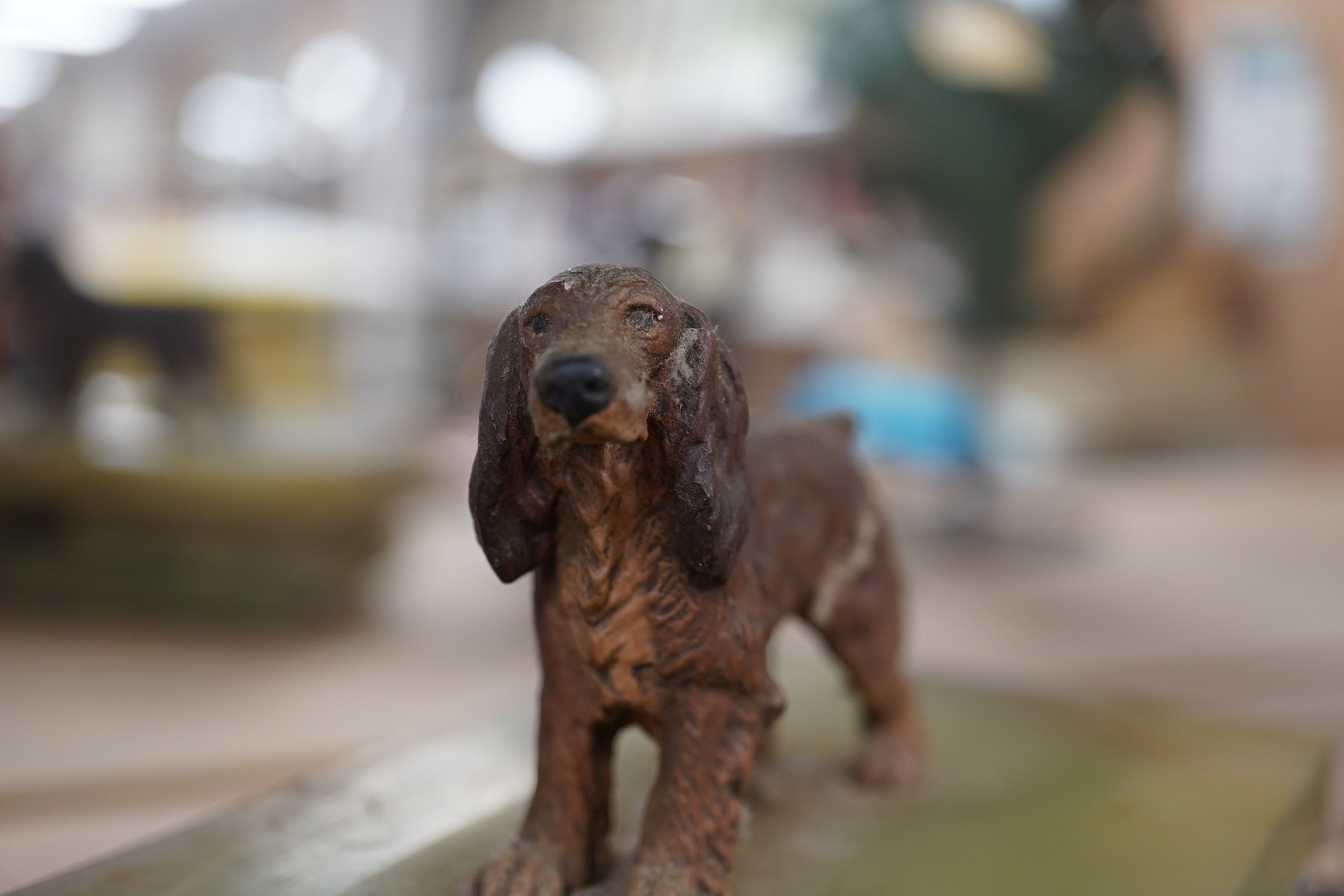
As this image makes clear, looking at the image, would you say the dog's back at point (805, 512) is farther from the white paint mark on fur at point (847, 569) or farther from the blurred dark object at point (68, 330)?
the blurred dark object at point (68, 330)

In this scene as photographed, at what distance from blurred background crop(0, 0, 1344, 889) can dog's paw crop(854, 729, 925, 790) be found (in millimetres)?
534

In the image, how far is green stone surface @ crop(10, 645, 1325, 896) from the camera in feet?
3.64

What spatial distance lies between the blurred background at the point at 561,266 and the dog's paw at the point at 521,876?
71 cm

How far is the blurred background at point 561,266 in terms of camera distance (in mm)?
2570

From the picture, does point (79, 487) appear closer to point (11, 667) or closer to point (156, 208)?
point (11, 667)

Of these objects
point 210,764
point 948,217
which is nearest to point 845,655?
point 210,764

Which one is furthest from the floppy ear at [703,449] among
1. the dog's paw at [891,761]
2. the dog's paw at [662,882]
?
the dog's paw at [891,761]

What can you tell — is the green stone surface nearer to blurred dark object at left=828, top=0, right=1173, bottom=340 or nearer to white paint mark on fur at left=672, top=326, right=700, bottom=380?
white paint mark on fur at left=672, top=326, right=700, bottom=380

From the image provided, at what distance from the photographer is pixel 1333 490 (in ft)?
15.8

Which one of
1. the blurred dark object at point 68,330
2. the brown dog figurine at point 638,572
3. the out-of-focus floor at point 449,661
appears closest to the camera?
the brown dog figurine at point 638,572

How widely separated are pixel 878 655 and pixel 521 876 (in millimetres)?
529

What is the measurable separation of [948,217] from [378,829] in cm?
253

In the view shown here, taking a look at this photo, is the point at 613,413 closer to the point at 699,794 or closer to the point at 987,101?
the point at 699,794

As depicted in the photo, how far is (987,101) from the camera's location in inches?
122
